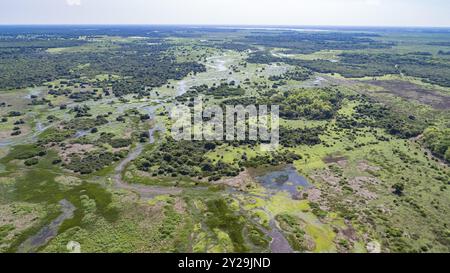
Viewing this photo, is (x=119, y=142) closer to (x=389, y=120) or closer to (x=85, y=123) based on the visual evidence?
(x=85, y=123)

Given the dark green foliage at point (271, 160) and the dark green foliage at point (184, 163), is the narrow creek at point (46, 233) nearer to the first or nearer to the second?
the dark green foliage at point (184, 163)

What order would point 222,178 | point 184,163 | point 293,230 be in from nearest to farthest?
point 293,230 → point 222,178 → point 184,163

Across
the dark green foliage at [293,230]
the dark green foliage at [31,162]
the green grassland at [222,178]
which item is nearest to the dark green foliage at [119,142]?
the green grassland at [222,178]

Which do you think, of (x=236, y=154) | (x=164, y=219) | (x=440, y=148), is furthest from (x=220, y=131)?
(x=440, y=148)

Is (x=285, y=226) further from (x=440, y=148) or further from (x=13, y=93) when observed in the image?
(x=13, y=93)

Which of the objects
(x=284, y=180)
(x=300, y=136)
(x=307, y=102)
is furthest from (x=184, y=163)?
(x=307, y=102)

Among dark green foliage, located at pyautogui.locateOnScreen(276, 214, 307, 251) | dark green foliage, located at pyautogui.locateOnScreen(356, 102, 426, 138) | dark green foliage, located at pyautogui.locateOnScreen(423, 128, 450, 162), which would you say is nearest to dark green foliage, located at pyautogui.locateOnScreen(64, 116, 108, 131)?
dark green foliage, located at pyautogui.locateOnScreen(276, 214, 307, 251)

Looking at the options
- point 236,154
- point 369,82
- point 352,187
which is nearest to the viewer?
point 352,187

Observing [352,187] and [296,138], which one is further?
[296,138]

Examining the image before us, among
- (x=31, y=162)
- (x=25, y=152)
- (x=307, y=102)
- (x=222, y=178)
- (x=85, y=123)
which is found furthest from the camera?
(x=307, y=102)
